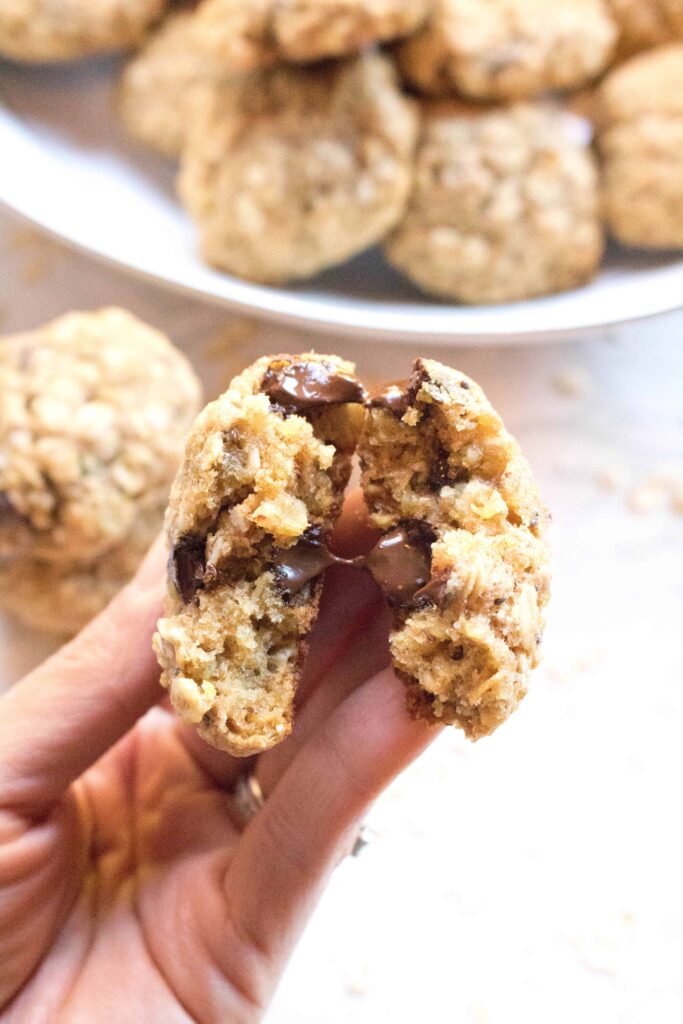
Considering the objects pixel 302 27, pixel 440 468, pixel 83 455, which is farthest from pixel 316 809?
pixel 302 27

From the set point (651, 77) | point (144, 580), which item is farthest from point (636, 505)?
point (144, 580)

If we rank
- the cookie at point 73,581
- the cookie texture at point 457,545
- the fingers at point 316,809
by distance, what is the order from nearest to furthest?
the cookie texture at point 457,545, the fingers at point 316,809, the cookie at point 73,581

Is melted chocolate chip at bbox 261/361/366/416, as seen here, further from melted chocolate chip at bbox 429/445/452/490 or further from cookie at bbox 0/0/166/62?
cookie at bbox 0/0/166/62

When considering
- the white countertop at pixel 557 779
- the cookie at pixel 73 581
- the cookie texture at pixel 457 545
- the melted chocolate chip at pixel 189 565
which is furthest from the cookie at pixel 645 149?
the melted chocolate chip at pixel 189 565

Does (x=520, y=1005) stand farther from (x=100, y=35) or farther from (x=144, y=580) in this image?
(x=100, y=35)

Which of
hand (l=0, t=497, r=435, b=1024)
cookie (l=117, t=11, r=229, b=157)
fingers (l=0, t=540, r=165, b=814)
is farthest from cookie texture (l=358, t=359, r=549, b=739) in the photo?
cookie (l=117, t=11, r=229, b=157)

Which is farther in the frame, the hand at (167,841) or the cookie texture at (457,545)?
the hand at (167,841)

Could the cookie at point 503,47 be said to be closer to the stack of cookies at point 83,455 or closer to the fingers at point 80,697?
the stack of cookies at point 83,455
